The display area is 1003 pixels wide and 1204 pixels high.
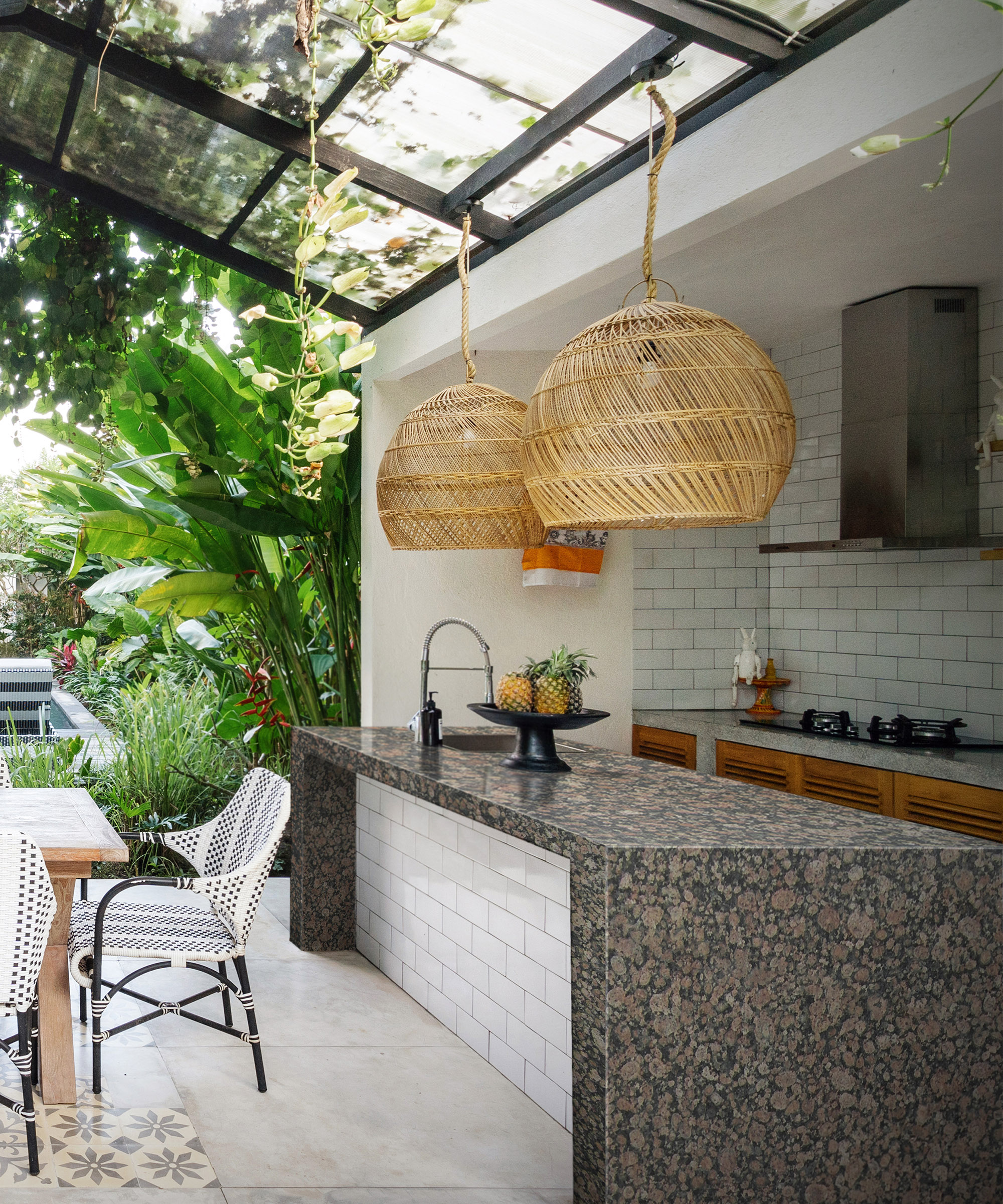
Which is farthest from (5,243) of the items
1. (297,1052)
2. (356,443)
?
(297,1052)

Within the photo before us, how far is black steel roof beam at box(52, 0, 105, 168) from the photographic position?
4055 mm

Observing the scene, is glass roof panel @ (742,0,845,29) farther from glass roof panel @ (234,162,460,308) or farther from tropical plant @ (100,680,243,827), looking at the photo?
tropical plant @ (100,680,243,827)

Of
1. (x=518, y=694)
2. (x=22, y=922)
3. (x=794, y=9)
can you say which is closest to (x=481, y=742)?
(x=518, y=694)

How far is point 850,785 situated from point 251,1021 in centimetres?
247

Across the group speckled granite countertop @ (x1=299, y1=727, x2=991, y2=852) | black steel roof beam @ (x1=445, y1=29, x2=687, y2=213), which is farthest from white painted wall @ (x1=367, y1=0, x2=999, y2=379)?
speckled granite countertop @ (x1=299, y1=727, x2=991, y2=852)

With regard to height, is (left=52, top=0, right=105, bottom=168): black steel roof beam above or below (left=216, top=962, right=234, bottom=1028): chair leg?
above

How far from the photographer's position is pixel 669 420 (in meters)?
2.57

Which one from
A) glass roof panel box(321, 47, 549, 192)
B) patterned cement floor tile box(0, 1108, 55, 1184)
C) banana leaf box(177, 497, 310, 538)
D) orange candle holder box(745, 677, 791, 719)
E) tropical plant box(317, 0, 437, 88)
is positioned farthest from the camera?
orange candle holder box(745, 677, 791, 719)

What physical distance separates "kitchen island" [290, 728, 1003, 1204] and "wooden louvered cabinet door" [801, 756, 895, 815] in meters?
Result: 1.93

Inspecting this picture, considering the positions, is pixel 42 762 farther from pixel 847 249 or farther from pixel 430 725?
pixel 847 249

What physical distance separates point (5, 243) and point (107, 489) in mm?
1216

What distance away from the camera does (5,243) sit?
17.8 feet

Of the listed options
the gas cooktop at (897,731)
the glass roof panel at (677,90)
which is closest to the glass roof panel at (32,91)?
the glass roof panel at (677,90)

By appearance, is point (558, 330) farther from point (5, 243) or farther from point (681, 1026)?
point (681, 1026)
